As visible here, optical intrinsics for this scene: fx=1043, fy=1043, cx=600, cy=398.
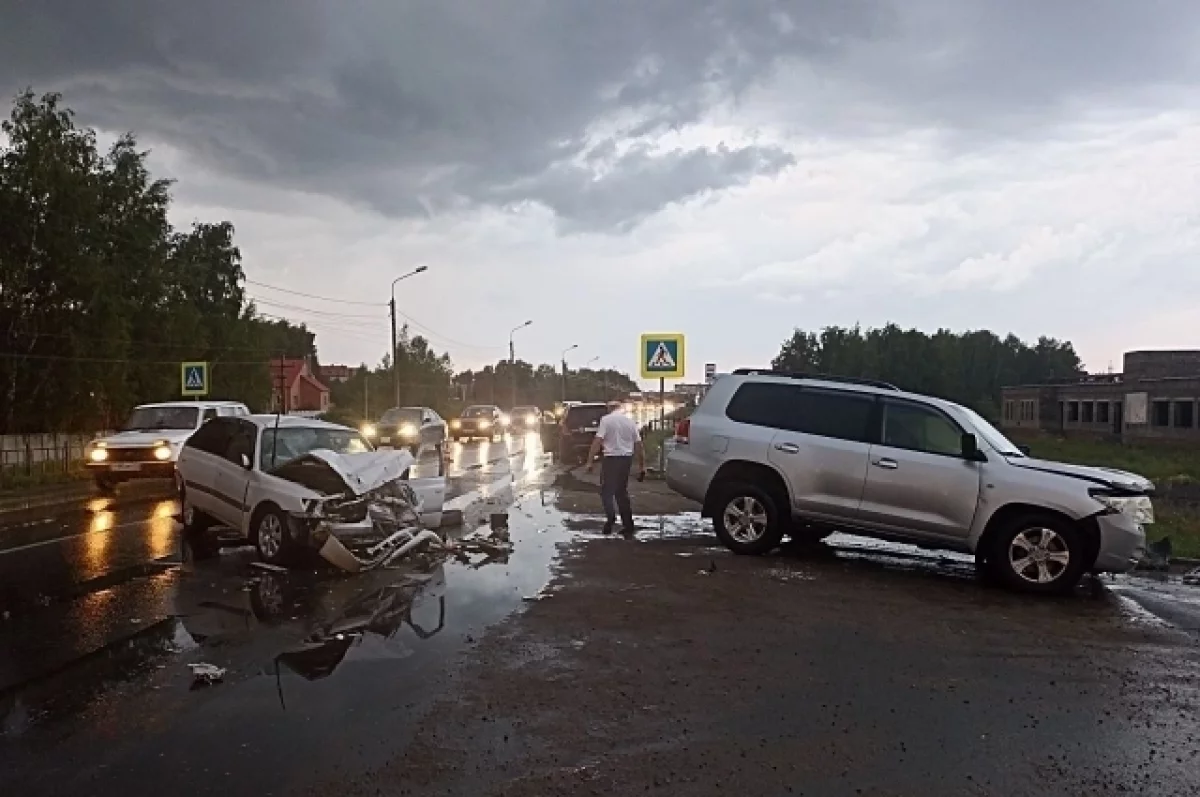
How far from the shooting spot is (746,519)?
1170 cm

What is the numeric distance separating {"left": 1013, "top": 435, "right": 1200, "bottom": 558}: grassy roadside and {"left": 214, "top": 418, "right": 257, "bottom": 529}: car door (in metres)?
10.7

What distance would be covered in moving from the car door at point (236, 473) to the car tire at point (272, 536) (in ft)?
1.05

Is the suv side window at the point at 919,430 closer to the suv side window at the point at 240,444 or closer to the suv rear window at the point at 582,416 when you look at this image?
the suv side window at the point at 240,444

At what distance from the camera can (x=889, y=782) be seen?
192 inches

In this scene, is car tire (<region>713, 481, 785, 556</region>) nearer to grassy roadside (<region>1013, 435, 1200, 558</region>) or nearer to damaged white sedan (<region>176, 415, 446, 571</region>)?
damaged white sedan (<region>176, 415, 446, 571</region>)

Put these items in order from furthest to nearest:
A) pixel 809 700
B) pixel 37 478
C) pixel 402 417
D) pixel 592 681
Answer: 1. pixel 402 417
2. pixel 37 478
3. pixel 592 681
4. pixel 809 700

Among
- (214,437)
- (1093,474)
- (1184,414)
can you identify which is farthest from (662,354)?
(1184,414)

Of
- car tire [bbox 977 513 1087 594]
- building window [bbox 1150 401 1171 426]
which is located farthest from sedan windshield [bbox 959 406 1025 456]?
building window [bbox 1150 401 1171 426]

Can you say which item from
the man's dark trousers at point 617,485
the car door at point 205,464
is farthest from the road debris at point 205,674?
the man's dark trousers at point 617,485

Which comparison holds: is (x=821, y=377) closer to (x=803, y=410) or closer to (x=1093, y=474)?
(x=803, y=410)

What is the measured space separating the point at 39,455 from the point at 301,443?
19.6m

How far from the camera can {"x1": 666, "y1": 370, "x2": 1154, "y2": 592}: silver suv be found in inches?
385

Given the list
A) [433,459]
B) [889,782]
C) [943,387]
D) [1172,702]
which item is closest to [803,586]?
[1172,702]

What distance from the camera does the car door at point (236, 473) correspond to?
11672mm
